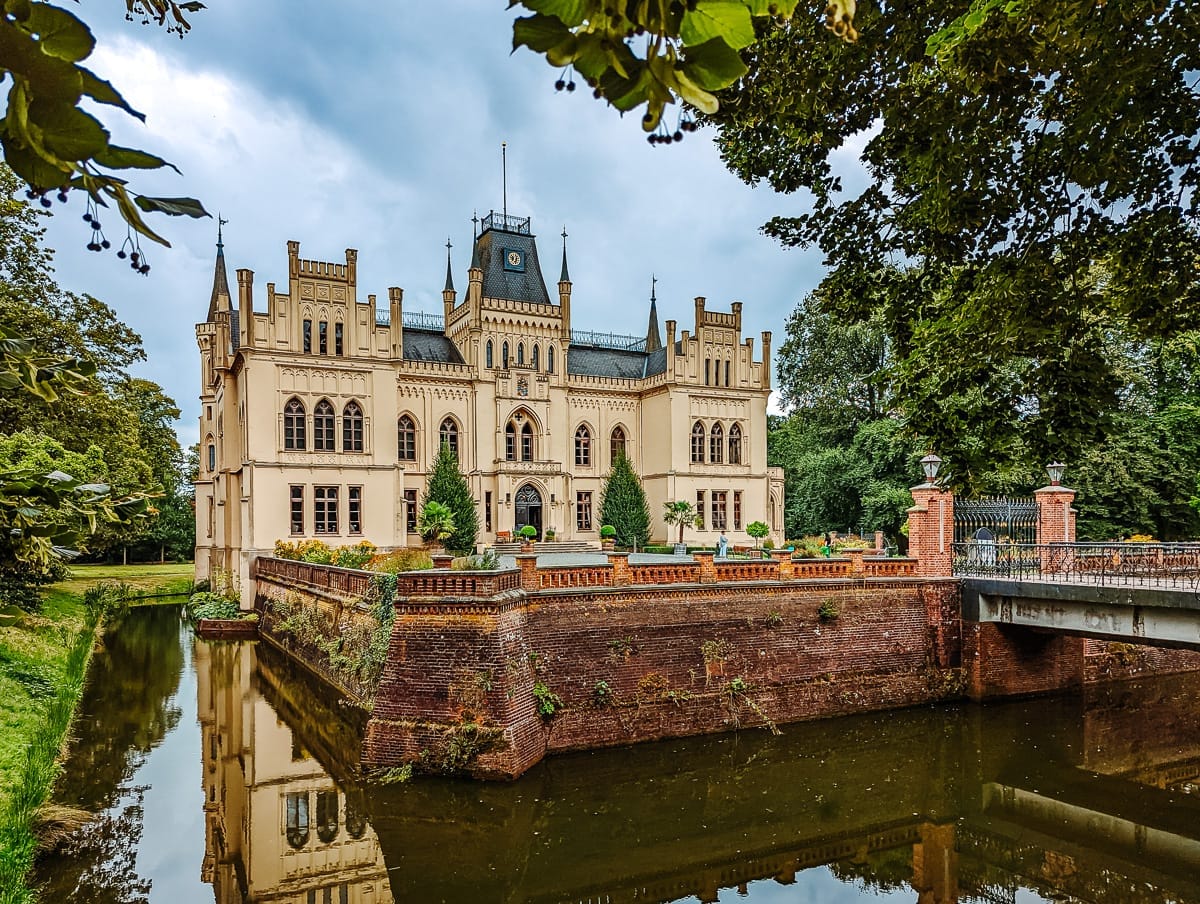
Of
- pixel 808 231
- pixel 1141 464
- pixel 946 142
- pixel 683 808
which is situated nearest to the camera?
pixel 946 142

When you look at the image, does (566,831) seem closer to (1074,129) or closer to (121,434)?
(1074,129)

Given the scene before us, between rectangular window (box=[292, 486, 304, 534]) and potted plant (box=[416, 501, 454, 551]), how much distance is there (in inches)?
159

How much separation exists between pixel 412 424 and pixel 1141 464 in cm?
2512

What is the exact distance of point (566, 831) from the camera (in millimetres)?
9695

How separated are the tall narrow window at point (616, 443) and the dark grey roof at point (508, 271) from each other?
20.5 ft

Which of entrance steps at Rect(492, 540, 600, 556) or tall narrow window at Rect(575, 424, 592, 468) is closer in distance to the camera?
entrance steps at Rect(492, 540, 600, 556)

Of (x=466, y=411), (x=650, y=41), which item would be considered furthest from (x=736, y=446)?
(x=650, y=41)

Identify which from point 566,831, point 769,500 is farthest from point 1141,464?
point 566,831

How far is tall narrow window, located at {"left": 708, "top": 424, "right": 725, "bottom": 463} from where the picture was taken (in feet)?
111

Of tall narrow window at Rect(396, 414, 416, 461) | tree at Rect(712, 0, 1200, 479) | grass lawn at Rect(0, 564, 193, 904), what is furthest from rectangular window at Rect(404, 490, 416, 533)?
tree at Rect(712, 0, 1200, 479)

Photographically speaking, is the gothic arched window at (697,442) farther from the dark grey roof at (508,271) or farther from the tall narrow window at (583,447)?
the dark grey roof at (508,271)

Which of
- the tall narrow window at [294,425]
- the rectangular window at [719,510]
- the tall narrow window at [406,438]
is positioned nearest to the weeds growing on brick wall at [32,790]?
the tall narrow window at [294,425]

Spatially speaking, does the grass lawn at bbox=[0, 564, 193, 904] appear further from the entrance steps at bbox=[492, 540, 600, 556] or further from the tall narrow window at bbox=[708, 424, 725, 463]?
the tall narrow window at bbox=[708, 424, 725, 463]

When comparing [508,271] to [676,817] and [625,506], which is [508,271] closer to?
[625,506]
